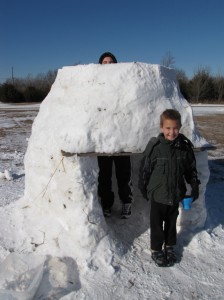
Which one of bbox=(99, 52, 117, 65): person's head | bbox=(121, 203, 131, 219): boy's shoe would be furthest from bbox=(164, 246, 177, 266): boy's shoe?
bbox=(99, 52, 117, 65): person's head

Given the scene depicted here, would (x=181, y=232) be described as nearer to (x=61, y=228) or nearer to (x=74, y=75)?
(x=61, y=228)

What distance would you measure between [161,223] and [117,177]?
0.81 metres

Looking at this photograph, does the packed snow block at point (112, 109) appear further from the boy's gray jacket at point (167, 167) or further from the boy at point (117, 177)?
the boy at point (117, 177)

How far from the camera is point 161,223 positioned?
305 cm

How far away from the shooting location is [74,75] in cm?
334

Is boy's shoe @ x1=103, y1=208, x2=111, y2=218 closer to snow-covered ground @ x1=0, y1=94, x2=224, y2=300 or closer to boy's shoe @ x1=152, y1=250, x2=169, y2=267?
snow-covered ground @ x1=0, y1=94, x2=224, y2=300

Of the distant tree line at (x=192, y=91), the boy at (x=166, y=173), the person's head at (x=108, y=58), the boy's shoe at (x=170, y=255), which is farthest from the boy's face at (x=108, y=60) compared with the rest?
the distant tree line at (x=192, y=91)

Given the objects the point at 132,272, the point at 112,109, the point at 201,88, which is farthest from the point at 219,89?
the point at 132,272

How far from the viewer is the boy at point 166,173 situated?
2.84m

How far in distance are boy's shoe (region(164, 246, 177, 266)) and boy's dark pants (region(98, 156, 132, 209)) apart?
748mm

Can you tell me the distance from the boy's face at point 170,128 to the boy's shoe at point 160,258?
106 centimetres

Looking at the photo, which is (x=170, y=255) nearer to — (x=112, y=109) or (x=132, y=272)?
(x=132, y=272)

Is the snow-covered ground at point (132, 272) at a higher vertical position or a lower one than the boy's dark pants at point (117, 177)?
lower

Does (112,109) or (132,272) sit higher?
(112,109)
